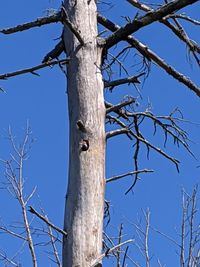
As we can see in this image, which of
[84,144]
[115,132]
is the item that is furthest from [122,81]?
[84,144]

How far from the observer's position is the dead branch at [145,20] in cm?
460

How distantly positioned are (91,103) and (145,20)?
70 cm

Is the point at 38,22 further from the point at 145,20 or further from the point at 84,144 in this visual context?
the point at 84,144

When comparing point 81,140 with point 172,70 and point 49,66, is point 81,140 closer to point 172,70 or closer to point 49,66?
point 49,66

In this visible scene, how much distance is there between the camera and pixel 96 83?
186 inches

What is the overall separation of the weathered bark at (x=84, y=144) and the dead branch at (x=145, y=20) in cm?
15

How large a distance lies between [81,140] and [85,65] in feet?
2.15

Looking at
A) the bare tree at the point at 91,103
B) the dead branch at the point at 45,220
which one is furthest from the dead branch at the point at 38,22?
the dead branch at the point at 45,220

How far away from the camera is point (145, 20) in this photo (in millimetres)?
4727

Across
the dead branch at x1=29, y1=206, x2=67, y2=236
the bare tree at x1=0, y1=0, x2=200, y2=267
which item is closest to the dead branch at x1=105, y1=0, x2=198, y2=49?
the bare tree at x1=0, y1=0, x2=200, y2=267

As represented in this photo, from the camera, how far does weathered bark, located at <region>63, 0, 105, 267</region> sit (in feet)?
13.2

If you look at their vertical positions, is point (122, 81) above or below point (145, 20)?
below

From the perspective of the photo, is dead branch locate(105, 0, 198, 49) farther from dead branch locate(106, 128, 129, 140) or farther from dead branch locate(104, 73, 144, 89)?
dead branch locate(106, 128, 129, 140)

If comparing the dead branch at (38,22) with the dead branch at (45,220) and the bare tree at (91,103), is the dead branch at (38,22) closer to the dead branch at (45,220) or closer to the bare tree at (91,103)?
the bare tree at (91,103)
